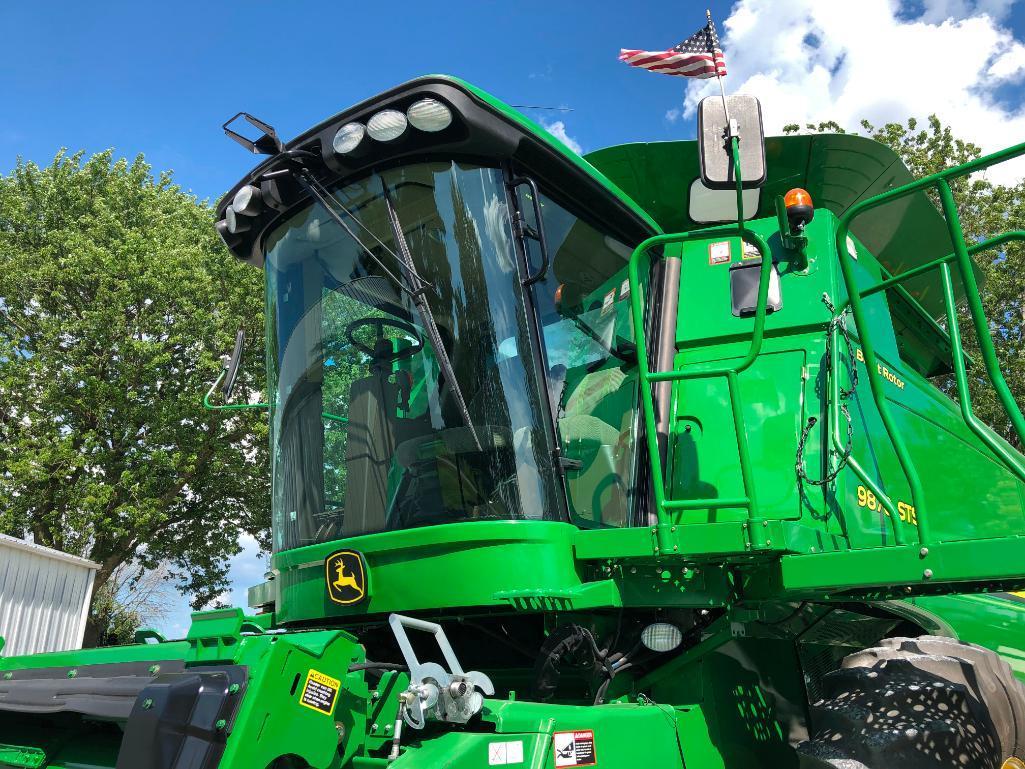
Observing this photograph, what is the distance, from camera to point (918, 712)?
10.7ft

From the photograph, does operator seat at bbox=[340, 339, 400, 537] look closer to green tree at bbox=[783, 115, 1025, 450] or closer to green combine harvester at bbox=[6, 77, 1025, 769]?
green combine harvester at bbox=[6, 77, 1025, 769]

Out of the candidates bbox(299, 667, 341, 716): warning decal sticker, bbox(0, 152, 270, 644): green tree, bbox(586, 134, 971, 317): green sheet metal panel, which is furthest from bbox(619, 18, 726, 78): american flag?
bbox(0, 152, 270, 644): green tree

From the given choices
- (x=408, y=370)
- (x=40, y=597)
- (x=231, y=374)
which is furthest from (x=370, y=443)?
(x=40, y=597)

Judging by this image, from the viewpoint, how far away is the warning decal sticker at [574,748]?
279cm

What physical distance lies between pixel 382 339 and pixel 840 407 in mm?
2116

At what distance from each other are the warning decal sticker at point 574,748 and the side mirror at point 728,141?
1.99 meters

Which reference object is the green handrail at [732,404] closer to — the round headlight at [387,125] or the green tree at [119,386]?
the round headlight at [387,125]

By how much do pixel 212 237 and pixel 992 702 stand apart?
766 inches

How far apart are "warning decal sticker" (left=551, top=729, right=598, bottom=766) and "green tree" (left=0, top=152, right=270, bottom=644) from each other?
14.0 meters

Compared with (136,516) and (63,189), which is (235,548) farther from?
(63,189)

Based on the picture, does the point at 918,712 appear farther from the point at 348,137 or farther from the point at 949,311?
the point at 348,137

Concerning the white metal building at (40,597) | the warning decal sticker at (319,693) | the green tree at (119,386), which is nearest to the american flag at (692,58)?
the warning decal sticker at (319,693)

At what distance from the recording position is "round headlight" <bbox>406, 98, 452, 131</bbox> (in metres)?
3.62

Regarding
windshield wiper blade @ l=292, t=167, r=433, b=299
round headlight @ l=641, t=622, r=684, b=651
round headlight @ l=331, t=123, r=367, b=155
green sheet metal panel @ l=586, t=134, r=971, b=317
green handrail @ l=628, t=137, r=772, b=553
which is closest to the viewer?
green handrail @ l=628, t=137, r=772, b=553
